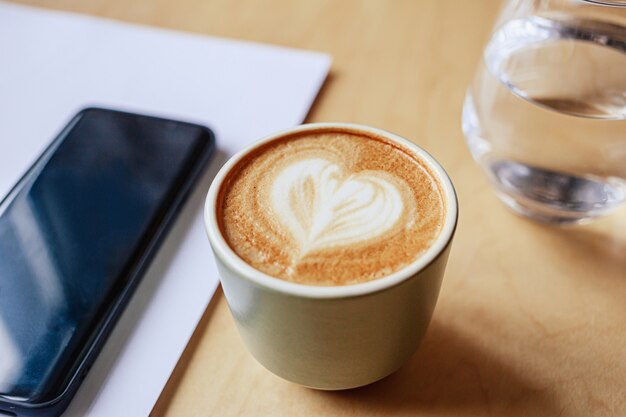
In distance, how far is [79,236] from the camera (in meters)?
0.42

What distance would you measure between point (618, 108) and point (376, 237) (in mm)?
227

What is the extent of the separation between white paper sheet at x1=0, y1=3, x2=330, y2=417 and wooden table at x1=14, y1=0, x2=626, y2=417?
25mm

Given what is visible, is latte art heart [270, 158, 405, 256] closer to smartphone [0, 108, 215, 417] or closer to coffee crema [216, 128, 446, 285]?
coffee crema [216, 128, 446, 285]

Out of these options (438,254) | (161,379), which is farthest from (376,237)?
(161,379)

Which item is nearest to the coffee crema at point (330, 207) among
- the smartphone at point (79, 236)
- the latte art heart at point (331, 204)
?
the latte art heart at point (331, 204)

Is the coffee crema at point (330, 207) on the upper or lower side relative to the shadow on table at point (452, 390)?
upper

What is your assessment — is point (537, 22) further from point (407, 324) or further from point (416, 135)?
point (407, 324)

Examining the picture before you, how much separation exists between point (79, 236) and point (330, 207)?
0.60 feet

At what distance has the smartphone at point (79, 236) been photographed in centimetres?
36

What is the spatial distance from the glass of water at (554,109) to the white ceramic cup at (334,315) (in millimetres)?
132

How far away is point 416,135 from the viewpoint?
55 cm

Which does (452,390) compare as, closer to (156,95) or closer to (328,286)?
(328,286)

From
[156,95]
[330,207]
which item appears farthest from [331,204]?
[156,95]

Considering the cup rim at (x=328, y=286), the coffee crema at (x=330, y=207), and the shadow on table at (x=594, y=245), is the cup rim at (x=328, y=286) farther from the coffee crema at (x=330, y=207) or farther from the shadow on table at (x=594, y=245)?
the shadow on table at (x=594, y=245)
